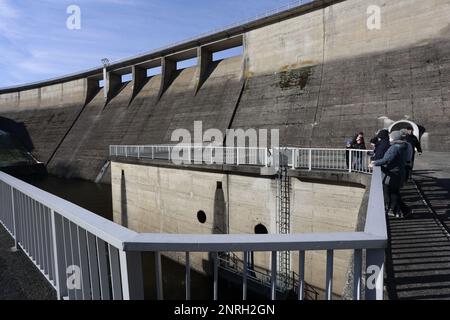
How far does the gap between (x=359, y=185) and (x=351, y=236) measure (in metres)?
7.73

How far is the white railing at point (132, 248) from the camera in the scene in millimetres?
1678

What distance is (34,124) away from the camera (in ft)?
149

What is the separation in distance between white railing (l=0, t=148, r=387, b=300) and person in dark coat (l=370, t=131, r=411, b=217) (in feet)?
7.05

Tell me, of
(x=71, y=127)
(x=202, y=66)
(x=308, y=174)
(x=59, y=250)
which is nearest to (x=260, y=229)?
(x=308, y=174)

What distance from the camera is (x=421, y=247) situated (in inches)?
161

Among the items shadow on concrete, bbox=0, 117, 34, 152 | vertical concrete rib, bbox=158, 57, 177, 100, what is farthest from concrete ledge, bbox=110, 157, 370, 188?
shadow on concrete, bbox=0, 117, 34, 152

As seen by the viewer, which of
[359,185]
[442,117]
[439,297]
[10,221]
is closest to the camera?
[439,297]

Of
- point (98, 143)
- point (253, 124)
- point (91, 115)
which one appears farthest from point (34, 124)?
point (253, 124)

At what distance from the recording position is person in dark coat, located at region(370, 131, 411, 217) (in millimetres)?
5250

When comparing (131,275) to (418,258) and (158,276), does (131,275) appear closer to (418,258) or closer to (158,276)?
(158,276)

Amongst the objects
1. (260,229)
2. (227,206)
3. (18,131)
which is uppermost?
(18,131)

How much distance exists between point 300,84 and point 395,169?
16604mm

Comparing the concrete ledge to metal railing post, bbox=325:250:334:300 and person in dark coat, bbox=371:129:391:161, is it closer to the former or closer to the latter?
person in dark coat, bbox=371:129:391:161
